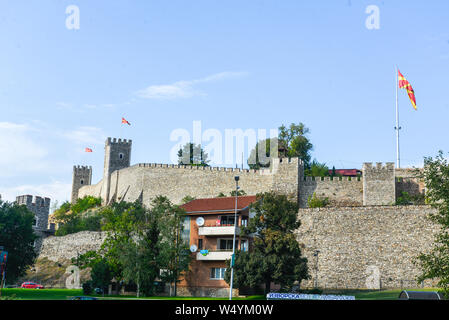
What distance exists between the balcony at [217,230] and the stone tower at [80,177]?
71.9 meters

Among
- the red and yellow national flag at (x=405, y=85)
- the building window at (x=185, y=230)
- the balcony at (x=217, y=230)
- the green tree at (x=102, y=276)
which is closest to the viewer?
the balcony at (x=217, y=230)

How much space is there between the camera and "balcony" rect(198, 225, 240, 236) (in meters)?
45.1

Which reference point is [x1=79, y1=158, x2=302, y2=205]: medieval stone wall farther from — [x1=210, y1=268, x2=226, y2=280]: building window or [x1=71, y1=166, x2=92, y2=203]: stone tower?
[x1=71, y1=166, x2=92, y2=203]: stone tower

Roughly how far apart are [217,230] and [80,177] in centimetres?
7547

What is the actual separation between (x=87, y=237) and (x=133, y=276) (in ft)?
78.3

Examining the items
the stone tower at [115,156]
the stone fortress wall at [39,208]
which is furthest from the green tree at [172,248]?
the stone tower at [115,156]

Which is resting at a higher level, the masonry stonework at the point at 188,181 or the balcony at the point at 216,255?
the masonry stonework at the point at 188,181

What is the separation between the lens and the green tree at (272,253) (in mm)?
38541

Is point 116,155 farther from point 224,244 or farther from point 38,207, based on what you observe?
point 224,244

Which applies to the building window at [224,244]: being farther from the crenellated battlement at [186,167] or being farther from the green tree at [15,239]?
the crenellated battlement at [186,167]

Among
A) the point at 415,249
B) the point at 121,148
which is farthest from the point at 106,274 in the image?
the point at 121,148

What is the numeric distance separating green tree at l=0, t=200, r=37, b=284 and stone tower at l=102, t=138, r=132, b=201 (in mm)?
39223

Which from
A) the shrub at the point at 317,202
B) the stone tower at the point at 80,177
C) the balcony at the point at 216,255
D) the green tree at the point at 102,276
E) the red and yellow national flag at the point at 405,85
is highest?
the red and yellow national flag at the point at 405,85
